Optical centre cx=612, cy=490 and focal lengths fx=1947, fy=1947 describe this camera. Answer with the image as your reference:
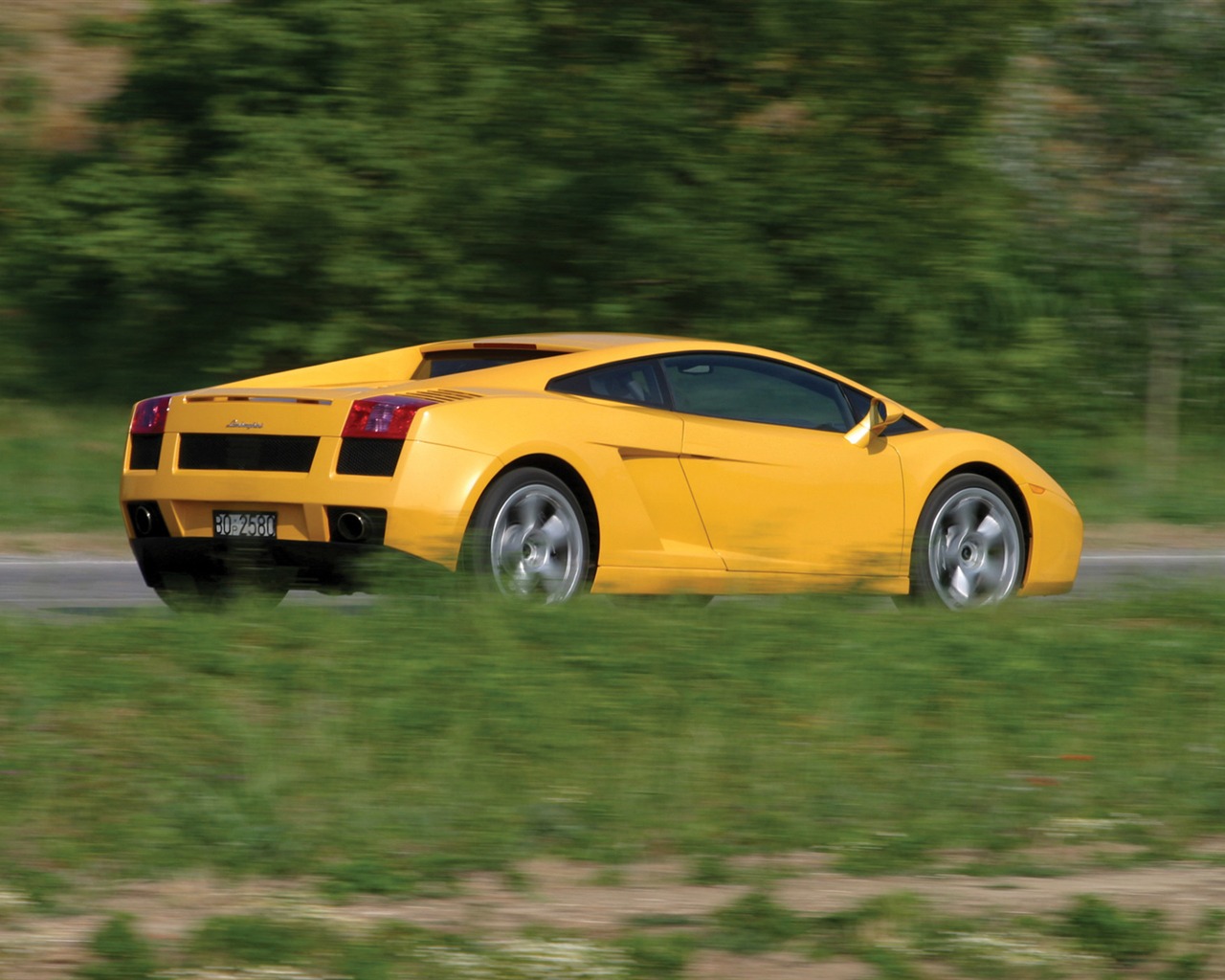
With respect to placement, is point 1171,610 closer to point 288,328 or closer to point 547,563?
point 547,563

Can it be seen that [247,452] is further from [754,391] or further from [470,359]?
[754,391]

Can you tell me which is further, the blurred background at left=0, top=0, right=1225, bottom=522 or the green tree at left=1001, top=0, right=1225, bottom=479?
the blurred background at left=0, top=0, right=1225, bottom=522

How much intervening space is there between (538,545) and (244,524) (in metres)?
1.19

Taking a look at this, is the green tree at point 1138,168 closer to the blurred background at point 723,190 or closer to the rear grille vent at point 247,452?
the blurred background at point 723,190

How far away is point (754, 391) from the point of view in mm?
A: 8875

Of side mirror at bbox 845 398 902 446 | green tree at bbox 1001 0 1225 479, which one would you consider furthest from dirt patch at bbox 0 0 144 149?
side mirror at bbox 845 398 902 446

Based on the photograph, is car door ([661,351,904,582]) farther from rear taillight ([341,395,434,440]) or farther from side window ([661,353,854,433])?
rear taillight ([341,395,434,440])

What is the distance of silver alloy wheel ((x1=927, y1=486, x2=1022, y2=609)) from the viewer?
9.34m

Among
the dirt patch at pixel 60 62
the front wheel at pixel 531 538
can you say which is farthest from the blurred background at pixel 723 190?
the front wheel at pixel 531 538

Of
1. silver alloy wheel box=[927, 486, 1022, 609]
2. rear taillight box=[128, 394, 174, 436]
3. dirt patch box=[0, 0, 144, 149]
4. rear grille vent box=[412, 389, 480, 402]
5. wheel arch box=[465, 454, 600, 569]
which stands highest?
dirt patch box=[0, 0, 144, 149]

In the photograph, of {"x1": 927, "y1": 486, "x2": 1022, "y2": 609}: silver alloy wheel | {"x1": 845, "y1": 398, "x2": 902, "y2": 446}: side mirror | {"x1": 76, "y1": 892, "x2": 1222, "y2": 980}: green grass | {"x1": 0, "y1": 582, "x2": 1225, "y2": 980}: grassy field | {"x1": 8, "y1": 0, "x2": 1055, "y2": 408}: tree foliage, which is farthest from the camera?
{"x1": 8, "y1": 0, "x2": 1055, "y2": 408}: tree foliage

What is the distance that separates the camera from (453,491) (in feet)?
24.8

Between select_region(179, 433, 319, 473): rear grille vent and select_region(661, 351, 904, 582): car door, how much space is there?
1.66 metres

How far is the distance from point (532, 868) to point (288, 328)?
14403 mm
